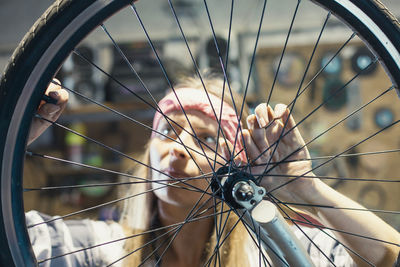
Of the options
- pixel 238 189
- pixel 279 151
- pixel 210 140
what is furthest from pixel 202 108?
pixel 238 189

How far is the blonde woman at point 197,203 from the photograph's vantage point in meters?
0.68

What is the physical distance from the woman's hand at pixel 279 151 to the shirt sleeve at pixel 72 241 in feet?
1.08

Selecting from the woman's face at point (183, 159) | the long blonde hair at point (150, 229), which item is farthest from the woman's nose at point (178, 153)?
the long blonde hair at point (150, 229)

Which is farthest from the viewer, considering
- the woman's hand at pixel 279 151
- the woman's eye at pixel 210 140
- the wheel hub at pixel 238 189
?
the woman's eye at pixel 210 140

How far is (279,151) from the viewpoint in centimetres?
71

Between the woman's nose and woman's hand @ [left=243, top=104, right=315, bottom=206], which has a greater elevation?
the woman's nose

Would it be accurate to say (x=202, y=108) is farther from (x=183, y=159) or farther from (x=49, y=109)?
(x=49, y=109)

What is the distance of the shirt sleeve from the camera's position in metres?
0.81

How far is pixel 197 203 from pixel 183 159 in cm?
12

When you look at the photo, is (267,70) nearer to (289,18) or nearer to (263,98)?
(263,98)

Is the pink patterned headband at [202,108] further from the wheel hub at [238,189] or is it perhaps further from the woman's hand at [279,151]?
the wheel hub at [238,189]

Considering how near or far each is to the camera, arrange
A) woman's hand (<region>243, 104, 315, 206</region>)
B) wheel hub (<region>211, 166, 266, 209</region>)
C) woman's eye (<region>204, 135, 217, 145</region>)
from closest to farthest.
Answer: wheel hub (<region>211, 166, 266, 209</region>) < woman's hand (<region>243, 104, 315, 206</region>) < woman's eye (<region>204, 135, 217, 145</region>)

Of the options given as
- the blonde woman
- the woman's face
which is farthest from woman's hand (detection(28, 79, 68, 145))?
the woman's face

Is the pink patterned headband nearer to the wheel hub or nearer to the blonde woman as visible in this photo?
the blonde woman
